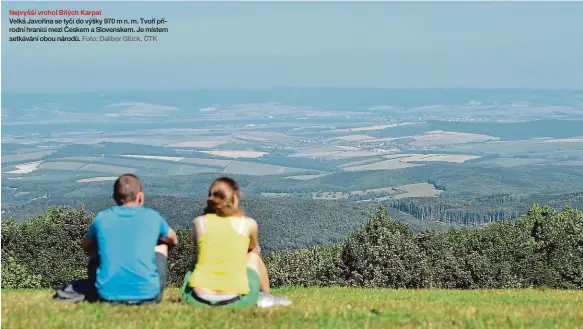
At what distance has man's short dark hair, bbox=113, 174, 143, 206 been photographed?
12.4 meters

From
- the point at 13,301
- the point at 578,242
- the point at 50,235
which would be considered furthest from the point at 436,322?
the point at 578,242

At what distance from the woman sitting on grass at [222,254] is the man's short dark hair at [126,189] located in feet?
3.21

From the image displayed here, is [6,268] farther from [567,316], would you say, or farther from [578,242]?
[567,316]

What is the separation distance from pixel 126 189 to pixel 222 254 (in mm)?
1619

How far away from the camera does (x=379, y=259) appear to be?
221ft

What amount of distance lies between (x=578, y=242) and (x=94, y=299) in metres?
69.5

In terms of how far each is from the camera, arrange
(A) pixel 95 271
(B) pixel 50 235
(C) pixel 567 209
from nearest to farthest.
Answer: (A) pixel 95 271 < (B) pixel 50 235 < (C) pixel 567 209

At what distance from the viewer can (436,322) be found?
38.5 feet

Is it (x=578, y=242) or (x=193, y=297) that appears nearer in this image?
(x=193, y=297)

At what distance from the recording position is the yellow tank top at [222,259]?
12531 millimetres

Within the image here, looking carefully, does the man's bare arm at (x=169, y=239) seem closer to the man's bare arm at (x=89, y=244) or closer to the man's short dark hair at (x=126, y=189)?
the man's short dark hair at (x=126, y=189)

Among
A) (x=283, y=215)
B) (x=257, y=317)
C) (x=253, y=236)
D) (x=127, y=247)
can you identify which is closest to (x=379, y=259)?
(x=253, y=236)

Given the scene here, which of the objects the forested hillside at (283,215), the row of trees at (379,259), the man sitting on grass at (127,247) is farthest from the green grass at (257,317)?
the forested hillside at (283,215)

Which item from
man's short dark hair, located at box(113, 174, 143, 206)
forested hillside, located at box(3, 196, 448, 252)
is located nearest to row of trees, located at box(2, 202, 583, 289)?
man's short dark hair, located at box(113, 174, 143, 206)
